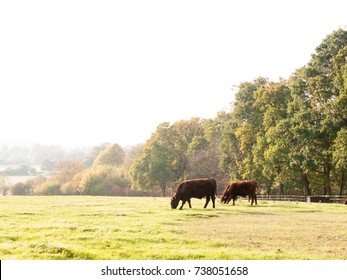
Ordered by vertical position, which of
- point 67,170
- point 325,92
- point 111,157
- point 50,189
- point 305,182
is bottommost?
point 50,189

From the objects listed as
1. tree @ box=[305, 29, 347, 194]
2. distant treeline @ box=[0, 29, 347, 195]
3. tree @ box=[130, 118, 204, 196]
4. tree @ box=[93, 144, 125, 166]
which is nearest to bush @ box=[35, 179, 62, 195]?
distant treeline @ box=[0, 29, 347, 195]

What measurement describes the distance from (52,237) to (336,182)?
2098 inches

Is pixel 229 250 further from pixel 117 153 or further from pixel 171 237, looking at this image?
pixel 117 153

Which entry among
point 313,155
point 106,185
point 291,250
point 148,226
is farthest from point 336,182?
point 106,185

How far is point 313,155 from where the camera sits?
5416 centimetres

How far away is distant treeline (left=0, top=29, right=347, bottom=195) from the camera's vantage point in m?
53.0

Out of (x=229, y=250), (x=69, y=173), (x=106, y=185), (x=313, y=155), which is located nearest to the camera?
(x=229, y=250)

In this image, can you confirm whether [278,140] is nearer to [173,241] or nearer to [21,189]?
[173,241]

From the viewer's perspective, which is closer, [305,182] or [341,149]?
[341,149]

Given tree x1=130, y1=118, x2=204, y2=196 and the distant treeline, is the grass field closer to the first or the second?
the distant treeline

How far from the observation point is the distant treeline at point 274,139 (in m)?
53.0

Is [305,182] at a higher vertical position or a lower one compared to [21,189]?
higher

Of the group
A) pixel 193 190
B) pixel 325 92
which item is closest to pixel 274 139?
pixel 325 92

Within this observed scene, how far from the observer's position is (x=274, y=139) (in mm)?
61281
